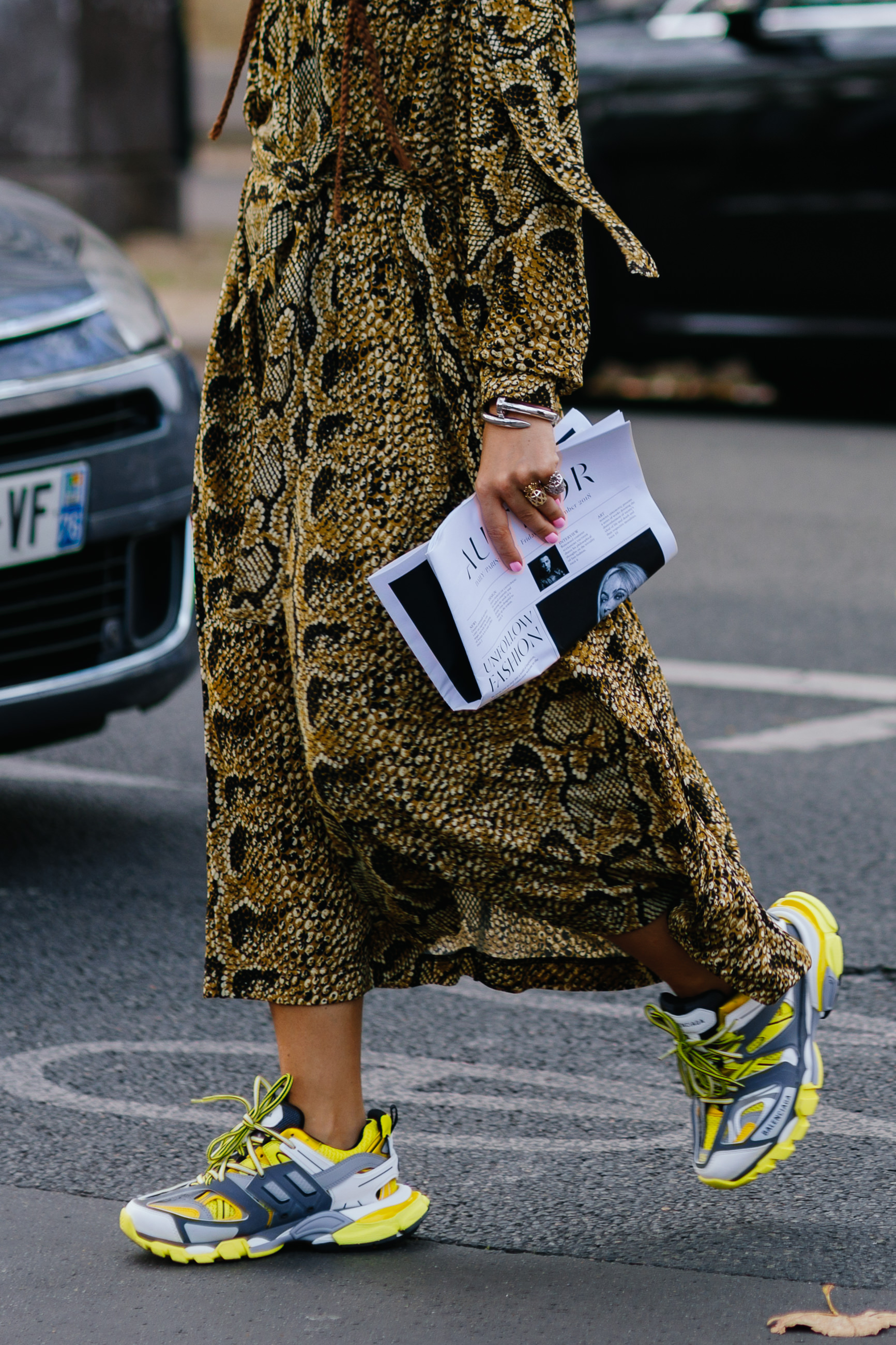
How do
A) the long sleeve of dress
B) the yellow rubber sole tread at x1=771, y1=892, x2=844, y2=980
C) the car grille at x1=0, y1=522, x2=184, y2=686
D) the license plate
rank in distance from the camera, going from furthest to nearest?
the car grille at x1=0, y1=522, x2=184, y2=686
the license plate
the yellow rubber sole tread at x1=771, y1=892, x2=844, y2=980
the long sleeve of dress

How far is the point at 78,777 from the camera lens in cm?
450

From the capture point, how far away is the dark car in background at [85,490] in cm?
357

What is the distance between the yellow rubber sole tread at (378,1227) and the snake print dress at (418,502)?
31 centimetres

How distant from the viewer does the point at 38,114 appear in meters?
14.9

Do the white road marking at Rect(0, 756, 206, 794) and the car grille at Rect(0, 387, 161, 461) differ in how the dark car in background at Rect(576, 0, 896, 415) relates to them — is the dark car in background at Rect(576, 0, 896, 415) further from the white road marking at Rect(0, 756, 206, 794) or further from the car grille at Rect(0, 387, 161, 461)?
the car grille at Rect(0, 387, 161, 461)

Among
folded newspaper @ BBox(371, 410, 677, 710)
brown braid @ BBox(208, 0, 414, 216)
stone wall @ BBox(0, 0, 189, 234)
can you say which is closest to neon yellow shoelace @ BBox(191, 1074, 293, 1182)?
folded newspaper @ BBox(371, 410, 677, 710)

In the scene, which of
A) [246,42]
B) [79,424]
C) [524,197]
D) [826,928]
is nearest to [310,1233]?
[826,928]

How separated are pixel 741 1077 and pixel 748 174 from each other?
6978mm

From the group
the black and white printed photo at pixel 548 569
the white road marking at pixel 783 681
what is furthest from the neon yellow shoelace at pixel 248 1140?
the white road marking at pixel 783 681

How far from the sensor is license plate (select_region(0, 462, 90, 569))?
3.50 meters

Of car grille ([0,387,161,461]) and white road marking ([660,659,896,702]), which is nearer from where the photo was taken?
car grille ([0,387,161,461])

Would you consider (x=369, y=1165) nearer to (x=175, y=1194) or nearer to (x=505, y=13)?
(x=175, y=1194)

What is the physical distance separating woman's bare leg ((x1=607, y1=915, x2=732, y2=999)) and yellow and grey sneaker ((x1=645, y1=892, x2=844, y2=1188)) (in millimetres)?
13

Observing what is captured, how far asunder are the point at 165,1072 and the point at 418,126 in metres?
1.43
